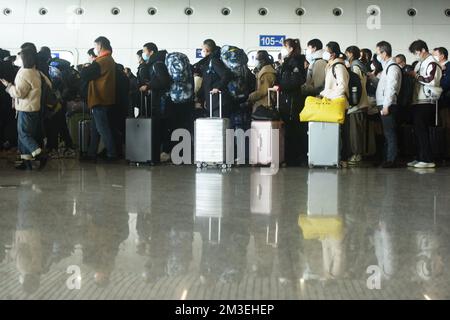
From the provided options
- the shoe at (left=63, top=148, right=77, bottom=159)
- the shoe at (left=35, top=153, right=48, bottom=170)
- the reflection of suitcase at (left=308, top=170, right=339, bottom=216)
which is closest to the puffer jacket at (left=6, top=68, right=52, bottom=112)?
the shoe at (left=35, top=153, right=48, bottom=170)

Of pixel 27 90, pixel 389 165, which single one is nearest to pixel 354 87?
pixel 389 165

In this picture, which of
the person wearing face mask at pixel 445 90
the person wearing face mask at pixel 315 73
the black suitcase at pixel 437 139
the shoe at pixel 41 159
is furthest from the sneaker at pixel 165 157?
the person wearing face mask at pixel 445 90

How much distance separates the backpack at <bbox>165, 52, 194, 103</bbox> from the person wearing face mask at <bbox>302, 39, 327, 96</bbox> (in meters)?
1.80

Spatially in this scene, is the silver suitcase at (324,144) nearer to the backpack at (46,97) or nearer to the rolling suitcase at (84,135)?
the backpack at (46,97)

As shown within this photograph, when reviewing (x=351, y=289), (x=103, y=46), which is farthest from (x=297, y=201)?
(x=103, y=46)

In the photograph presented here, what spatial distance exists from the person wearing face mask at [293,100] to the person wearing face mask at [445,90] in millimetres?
2298

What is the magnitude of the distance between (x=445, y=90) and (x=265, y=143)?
125 inches

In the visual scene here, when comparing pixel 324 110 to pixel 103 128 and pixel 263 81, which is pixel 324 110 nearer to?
pixel 263 81

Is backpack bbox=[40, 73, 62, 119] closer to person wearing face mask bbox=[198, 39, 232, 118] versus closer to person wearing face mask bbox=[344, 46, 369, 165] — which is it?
person wearing face mask bbox=[198, 39, 232, 118]

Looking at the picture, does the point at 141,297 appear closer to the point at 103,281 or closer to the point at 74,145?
the point at 103,281

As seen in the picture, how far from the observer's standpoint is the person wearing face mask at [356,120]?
10.0 metres

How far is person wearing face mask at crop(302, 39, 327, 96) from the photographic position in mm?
10055

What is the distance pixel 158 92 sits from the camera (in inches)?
401

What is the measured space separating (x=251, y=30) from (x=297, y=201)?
1142cm
